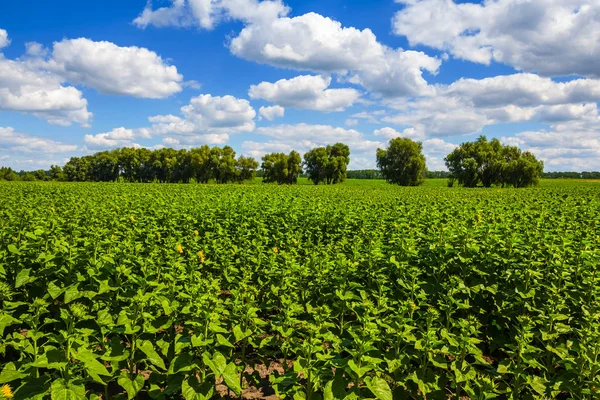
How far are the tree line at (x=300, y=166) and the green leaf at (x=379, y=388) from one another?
257 feet

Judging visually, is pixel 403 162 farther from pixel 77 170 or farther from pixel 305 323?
pixel 77 170

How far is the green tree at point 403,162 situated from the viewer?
3270 inches

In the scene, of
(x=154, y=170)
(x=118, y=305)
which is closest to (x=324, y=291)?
(x=118, y=305)

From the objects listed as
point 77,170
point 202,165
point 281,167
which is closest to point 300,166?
point 281,167

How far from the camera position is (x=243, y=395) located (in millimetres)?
4551

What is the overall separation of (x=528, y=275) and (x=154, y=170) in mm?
111696

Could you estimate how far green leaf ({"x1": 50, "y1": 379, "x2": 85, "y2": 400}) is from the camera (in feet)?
9.18

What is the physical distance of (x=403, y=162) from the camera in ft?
277

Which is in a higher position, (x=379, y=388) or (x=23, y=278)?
(x=23, y=278)

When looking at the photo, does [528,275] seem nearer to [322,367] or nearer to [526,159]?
[322,367]

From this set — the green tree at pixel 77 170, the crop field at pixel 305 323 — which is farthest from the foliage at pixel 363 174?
the crop field at pixel 305 323

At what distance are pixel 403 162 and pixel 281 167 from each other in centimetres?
2884

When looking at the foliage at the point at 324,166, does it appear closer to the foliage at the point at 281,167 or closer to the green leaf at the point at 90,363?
the foliage at the point at 281,167

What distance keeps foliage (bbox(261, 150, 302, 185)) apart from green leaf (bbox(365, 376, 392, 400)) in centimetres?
8607
